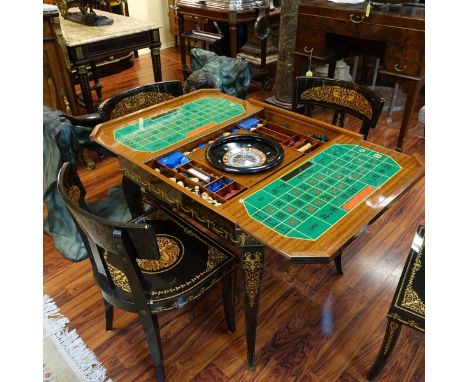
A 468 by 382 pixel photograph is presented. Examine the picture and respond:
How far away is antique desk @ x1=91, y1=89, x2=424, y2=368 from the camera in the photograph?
1181 mm

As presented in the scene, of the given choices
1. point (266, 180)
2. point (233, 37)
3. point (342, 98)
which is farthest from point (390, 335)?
point (233, 37)

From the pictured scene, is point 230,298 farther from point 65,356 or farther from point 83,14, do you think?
point 83,14

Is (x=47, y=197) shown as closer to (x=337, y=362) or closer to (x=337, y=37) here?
(x=337, y=362)

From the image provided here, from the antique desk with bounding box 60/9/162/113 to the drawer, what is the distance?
6.16 ft

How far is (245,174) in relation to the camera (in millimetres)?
1438

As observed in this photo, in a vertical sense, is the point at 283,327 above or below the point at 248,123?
below

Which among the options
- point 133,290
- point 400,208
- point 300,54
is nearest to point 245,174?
point 133,290

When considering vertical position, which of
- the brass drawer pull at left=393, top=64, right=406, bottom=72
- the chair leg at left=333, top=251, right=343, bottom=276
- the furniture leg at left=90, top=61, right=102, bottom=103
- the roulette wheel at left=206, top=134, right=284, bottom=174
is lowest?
the chair leg at left=333, top=251, right=343, bottom=276

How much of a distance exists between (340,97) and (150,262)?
4.13 ft

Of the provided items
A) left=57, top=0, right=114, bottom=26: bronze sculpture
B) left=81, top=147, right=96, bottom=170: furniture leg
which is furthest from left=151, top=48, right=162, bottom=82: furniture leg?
left=81, top=147, right=96, bottom=170: furniture leg

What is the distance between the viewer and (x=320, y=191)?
4.36 feet

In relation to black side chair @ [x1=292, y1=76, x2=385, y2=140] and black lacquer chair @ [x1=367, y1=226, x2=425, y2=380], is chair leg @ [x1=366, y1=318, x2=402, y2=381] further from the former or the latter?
black side chair @ [x1=292, y1=76, x2=385, y2=140]

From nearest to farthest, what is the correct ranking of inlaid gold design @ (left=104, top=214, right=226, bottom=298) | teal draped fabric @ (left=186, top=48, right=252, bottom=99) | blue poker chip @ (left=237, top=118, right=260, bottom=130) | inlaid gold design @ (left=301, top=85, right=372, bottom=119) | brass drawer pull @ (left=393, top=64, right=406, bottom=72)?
inlaid gold design @ (left=104, top=214, right=226, bottom=298), blue poker chip @ (left=237, top=118, right=260, bottom=130), inlaid gold design @ (left=301, top=85, right=372, bottom=119), brass drawer pull @ (left=393, top=64, right=406, bottom=72), teal draped fabric @ (left=186, top=48, right=252, bottom=99)

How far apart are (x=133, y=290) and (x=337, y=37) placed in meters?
2.95
